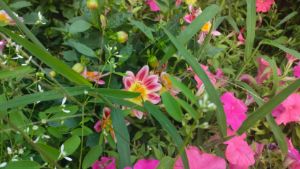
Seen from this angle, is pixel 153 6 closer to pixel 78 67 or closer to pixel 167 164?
pixel 78 67

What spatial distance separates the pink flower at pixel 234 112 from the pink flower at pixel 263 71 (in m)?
0.26

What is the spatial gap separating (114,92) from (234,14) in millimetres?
1024

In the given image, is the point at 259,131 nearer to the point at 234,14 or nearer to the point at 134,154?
the point at 134,154

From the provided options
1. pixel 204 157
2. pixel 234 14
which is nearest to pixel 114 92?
pixel 204 157

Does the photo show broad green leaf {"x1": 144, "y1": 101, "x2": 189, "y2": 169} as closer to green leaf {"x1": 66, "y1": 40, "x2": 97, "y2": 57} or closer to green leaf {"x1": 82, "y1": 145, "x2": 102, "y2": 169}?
green leaf {"x1": 82, "y1": 145, "x2": 102, "y2": 169}

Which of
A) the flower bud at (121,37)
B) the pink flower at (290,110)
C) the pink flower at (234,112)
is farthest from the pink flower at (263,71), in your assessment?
the flower bud at (121,37)

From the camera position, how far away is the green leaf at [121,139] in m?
0.94

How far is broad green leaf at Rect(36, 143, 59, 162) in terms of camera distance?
2.70ft

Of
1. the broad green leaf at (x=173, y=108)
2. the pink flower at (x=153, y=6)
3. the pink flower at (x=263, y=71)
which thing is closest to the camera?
the broad green leaf at (x=173, y=108)

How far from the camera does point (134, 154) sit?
1.11m

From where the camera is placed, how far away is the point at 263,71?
4.45ft

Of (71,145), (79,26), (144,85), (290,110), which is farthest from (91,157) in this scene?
(290,110)

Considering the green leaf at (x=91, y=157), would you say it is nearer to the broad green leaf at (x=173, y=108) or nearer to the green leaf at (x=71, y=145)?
the green leaf at (x=71, y=145)

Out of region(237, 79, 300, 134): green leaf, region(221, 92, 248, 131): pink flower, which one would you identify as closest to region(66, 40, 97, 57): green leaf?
region(221, 92, 248, 131): pink flower
